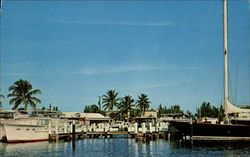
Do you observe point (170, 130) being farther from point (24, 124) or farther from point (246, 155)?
point (246, 155)

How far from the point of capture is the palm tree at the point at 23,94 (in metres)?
74.4

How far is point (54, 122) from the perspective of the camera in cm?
6003

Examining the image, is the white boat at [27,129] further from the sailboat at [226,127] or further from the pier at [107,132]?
the sailboat at [226,127]

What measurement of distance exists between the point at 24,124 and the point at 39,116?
5.64 metres

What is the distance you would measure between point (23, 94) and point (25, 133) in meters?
24.1

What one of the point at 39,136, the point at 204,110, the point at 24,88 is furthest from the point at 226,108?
the point at 204,110

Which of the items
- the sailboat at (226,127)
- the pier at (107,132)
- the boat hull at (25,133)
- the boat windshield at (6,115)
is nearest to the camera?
the sailboat at (226,127)

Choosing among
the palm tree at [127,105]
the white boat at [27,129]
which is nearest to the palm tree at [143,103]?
the palm tree at [127,105]

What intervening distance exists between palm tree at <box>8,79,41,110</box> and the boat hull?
21.3 meters

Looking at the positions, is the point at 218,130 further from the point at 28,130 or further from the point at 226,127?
the point at 28,130

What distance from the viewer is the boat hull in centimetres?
5059

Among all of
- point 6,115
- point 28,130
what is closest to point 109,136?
point 28,130

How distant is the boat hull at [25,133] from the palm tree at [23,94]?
21294 mm

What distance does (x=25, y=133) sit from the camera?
2052 inches
